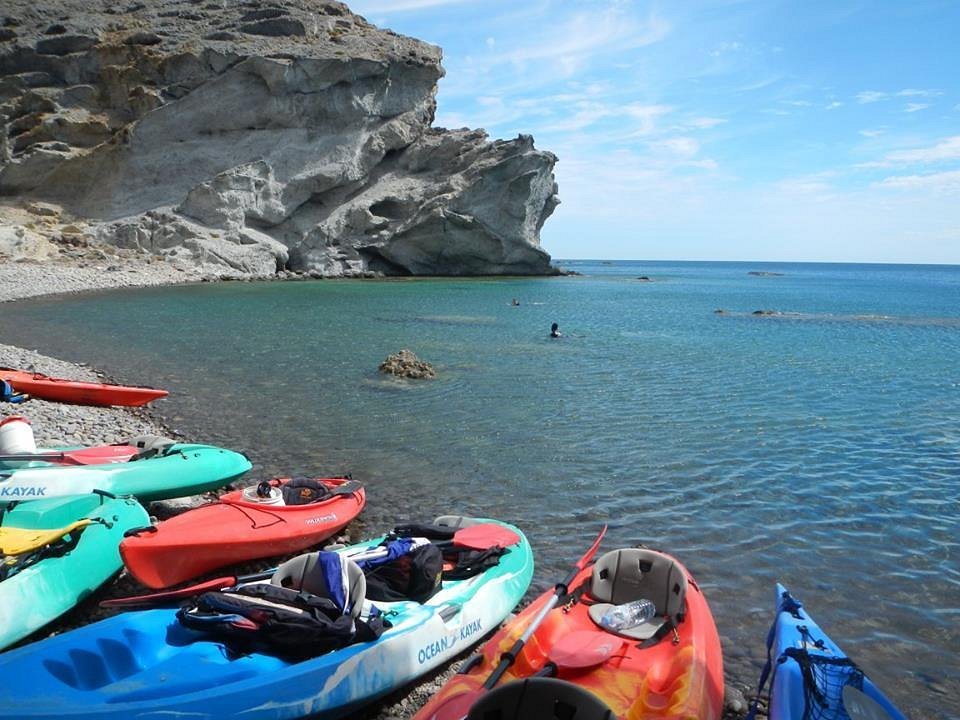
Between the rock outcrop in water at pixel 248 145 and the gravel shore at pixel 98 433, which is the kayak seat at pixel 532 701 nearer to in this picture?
the gravel shore at pixel 98 433

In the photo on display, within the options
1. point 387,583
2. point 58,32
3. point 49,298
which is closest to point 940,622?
point 387,583

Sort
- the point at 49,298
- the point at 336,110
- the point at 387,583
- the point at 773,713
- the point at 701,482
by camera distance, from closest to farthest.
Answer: the point at 773,713, the point at 387,583, the point at 701,482, the point at 49,298, the point at 336,110

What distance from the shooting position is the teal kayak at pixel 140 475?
7.96m

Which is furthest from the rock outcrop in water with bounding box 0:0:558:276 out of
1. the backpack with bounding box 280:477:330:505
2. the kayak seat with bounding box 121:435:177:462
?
the backpack with bounding box 280:477:330:505

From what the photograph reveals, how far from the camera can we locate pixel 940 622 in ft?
22.8

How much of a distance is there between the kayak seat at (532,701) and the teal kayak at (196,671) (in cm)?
172

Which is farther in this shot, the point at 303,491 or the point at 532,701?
the point at 303,491

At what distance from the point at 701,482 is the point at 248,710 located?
315 inches

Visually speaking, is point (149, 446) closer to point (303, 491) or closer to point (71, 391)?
point (303, 491)

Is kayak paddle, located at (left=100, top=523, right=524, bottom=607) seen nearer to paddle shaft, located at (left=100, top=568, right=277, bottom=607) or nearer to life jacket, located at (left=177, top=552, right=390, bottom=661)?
paddle shaft, located at (left=100, top=568, right=277, bottom=607)

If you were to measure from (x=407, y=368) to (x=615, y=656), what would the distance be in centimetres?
1398

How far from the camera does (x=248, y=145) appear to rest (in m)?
58.8

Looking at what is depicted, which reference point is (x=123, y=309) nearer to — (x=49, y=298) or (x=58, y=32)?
(x=49, y=298)

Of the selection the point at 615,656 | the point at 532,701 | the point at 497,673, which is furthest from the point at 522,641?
the point at 532,701
